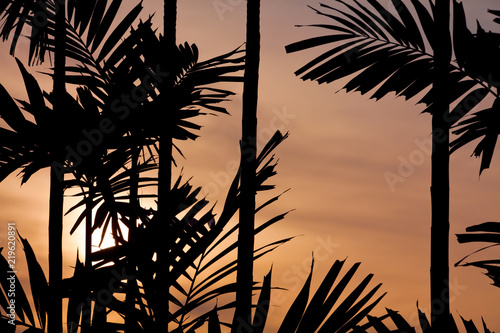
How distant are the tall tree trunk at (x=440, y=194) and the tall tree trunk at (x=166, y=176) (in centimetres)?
84

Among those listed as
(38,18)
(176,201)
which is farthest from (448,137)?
(38,18)

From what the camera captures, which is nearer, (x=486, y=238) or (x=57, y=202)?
(x=486, y=238)

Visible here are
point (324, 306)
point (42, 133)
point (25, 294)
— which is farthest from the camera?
point (42, 133)

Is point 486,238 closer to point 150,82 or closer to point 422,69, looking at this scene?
point 422,69

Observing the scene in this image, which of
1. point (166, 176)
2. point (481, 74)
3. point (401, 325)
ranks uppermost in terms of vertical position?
point (481, 74)

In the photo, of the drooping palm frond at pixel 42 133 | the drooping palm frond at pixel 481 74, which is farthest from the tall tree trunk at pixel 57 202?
the drooping palm frond at pixel 481 74

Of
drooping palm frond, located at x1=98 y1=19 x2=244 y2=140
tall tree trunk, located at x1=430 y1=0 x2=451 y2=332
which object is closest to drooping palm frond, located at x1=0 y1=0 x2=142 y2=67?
drooping palm frond, located at x1=98 y1=19 x2=244 y2=140

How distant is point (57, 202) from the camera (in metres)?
2.65

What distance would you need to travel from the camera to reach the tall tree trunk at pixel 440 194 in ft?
5.77

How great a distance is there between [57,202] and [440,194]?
1.71 metres

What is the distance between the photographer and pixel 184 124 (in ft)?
11.5

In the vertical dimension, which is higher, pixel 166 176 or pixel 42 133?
pixel 42 133

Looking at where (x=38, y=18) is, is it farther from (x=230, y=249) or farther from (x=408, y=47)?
(x=408, y=47)

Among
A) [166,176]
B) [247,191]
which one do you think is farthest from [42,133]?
[247,191]
